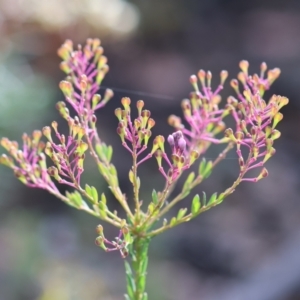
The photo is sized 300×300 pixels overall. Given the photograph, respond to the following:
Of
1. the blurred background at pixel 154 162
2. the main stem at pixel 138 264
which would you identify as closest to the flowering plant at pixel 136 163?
the main stem at pixel 138 264

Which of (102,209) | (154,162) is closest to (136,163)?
(102,209)

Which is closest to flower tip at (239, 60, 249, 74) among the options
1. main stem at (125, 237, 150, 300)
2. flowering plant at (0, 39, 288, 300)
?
flowering plant at (0, 39, 288, 300)

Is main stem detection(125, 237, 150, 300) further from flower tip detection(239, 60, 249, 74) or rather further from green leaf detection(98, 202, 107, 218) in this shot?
flower tip detection(239, 60, 249, 74)

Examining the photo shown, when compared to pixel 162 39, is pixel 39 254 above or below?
below

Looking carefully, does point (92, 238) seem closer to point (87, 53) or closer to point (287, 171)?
point (287, 171)

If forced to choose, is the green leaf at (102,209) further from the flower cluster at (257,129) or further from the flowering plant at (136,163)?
the flower cluster at (257,129)

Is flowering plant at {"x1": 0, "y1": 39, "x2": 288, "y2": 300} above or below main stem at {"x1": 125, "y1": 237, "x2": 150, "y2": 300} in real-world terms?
above

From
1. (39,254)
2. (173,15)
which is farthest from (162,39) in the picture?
(39,254)

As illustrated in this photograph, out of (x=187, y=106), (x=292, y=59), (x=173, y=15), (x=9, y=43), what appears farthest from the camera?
(x=173, y=15)
